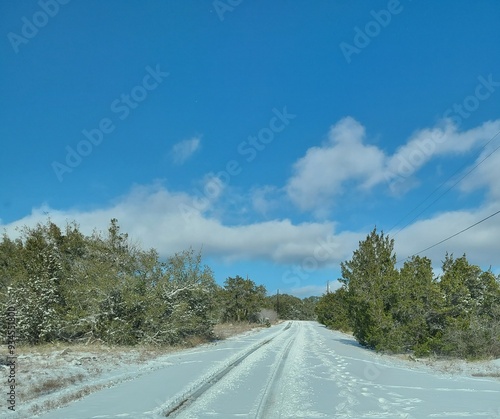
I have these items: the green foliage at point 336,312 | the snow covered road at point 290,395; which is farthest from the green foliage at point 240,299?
the snow covered road at point 290,395

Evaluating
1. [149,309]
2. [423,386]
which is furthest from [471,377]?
[149,309]

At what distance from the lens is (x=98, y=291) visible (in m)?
26.3

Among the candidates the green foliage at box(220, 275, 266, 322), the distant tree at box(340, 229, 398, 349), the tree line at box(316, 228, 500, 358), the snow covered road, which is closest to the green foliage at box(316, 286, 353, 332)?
the green foliage at box(220, 275, 266, 322)

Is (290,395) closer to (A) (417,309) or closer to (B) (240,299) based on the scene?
(A) (417,309)

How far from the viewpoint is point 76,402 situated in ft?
32.9

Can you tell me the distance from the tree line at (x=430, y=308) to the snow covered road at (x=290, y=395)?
638 cm

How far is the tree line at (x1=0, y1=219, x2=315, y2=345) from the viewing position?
87.0 ft

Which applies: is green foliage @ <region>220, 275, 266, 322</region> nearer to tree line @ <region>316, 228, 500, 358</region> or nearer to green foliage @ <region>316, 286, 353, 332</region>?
green foliage @ <region>316, 286, 353, 332</region>

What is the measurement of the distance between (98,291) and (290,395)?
59.1ft

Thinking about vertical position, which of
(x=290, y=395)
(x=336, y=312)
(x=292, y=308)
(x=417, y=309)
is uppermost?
(x=292, y=308)

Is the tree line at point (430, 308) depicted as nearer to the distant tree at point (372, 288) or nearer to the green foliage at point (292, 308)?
the distant tree at point (372, 288)

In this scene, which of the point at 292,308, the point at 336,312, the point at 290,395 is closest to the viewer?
the point at 290,395

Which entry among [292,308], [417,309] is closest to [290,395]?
[417,309]

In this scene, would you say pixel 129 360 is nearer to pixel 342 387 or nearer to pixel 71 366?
pixel 71 366
